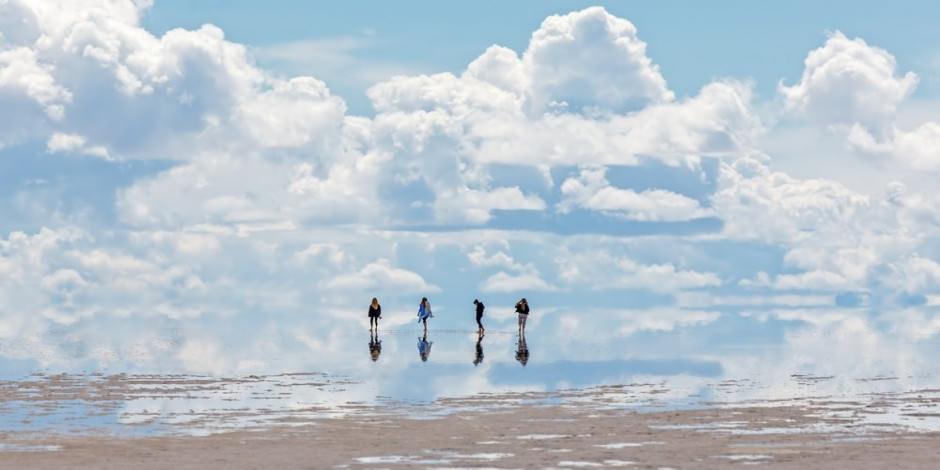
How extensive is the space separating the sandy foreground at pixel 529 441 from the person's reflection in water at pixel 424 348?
2152 cm

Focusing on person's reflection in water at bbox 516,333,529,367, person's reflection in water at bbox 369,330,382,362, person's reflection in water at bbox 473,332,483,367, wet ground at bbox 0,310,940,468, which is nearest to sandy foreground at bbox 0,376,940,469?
wet ground at bbox 0,310,940,468

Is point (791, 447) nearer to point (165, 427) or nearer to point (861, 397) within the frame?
point (861, 397)

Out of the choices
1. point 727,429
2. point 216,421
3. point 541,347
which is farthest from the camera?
point 541,347

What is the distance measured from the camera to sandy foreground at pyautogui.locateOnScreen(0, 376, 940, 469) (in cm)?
2542

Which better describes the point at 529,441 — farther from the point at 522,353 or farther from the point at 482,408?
the point at 522,353

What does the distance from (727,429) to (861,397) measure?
9770 millimetres

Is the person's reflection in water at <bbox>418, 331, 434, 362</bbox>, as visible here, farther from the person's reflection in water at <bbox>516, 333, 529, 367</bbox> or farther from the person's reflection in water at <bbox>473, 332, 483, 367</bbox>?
the person's reflection in water at <bbox>516, 333, 529, 367</bbox>

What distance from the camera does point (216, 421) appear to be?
106 ft

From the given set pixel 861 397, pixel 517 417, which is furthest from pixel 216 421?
pixel 861 397

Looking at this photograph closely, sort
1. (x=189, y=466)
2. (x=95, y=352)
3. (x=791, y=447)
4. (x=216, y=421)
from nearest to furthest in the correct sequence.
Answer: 1. (x=189, y=466)
2. (x=791, y=447)
3. (x=216, y=421)
4. (x=95, y=352)

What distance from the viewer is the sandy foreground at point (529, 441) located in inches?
1001

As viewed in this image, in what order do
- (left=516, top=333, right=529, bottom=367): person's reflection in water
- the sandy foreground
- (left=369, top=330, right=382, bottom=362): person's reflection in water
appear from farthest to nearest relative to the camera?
(left=369, top=330, right=382, bottom=362): person's reflection in water
(left=516, top=333, right=529, bottom=367): person's reflection in water
the sandy foreground

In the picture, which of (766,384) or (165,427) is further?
(766,384)

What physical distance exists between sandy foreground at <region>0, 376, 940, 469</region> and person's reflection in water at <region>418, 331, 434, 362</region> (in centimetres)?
2152
